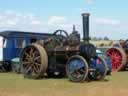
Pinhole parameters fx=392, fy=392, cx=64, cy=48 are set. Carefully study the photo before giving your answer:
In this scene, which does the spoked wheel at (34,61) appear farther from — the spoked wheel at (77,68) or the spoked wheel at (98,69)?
the spoked wheel at (98,69)

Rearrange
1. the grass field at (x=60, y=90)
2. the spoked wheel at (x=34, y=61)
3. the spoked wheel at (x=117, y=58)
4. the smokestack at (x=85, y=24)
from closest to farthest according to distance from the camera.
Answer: the grass field at (x=60, y=90)
the smokestack at (x=85, y=24)
the spoked wheel at (x=34, y=61)
the spoked wheel at (x=117, y=58)

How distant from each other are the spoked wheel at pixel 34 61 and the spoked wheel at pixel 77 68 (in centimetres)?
121

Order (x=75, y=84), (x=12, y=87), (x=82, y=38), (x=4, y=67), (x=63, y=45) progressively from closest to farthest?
(x=12, y=87) → (x=75, y=84) → (x=82, y=38) → (x=63, y=45) → (x=4, y=67)

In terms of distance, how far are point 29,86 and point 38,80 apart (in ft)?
6.81

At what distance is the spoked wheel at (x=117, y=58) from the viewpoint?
2005cm

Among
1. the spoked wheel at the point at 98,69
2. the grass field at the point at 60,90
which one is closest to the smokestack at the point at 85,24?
the spoked wheel at the point at 98,69

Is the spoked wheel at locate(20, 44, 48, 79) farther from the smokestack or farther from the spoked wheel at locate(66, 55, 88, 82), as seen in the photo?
the smokestack

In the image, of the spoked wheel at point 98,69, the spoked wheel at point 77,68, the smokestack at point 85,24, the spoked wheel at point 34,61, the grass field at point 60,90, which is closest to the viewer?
the grass field at point 60,90

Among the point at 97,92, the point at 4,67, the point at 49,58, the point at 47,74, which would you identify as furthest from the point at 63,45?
the point at 4,67

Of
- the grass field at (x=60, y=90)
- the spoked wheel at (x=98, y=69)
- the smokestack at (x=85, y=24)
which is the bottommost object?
the grass field at (x=60, y=90)

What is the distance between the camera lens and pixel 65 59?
14.7m

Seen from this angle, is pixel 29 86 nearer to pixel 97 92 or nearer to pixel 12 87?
pixel 12 87

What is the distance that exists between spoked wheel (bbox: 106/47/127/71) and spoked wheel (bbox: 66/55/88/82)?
685 centimetres

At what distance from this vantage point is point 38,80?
14.2 m
